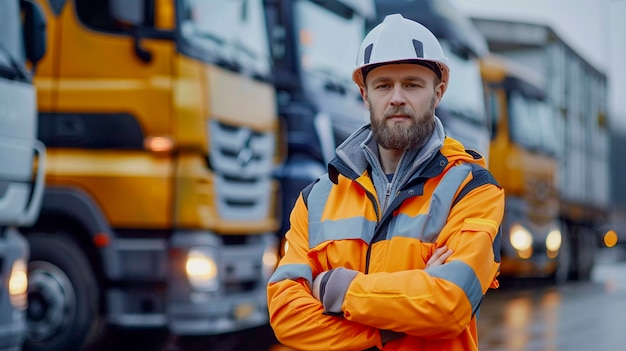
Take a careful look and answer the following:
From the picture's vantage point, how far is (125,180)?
5727mm

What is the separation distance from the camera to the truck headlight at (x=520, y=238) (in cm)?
1336

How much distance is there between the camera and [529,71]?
14.0m

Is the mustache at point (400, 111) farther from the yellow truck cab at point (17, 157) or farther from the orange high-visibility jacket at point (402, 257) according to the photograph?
the yellow truck cab at point (17, 157)

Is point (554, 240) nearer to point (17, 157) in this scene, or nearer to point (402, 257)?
point (17, 157)

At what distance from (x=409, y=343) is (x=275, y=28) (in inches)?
197

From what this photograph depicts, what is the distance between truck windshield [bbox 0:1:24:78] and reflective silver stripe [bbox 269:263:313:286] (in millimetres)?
2793

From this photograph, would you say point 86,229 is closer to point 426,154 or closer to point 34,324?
point 34,324

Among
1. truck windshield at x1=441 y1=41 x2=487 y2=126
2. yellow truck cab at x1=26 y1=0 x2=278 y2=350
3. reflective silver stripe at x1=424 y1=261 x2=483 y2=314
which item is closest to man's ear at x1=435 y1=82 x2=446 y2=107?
reflective silver stripe at x1=424 y1=261 x2=483 y2=314

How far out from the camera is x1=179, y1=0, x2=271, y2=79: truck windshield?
596 centimetres

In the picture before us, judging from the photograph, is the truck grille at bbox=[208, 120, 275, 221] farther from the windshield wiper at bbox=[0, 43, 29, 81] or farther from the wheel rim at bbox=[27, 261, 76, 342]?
the windshield wiper at bbox=[0, 43, 29, 81]

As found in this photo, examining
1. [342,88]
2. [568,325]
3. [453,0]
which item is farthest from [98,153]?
[568,325]

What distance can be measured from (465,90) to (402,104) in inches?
319

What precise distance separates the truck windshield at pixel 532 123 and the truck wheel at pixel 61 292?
889cm

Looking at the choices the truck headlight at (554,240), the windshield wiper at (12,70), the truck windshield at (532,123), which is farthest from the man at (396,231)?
the truck headlight at (554,240)
